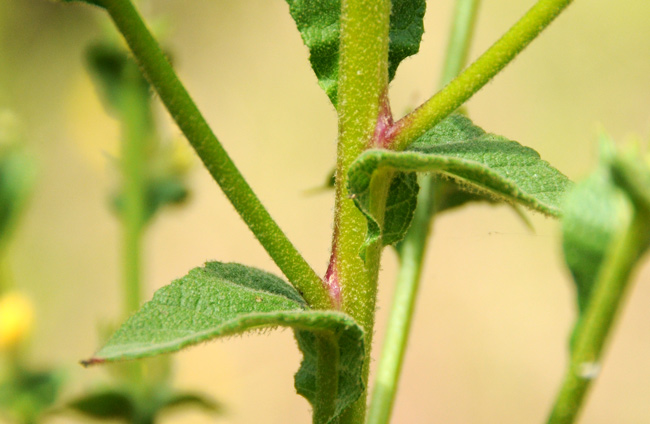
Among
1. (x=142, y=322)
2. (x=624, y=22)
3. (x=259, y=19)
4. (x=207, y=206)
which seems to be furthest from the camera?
(x=259, y=19)

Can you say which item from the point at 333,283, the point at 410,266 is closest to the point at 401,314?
the point at 410,266

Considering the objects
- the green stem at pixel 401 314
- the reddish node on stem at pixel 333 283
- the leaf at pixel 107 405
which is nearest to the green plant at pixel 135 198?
the leaf at pixel 107 405

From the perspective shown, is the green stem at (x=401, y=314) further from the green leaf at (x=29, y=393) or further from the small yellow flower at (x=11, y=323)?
the small yellow flower at (x=11, y=323)

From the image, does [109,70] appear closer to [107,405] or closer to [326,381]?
[107,405]

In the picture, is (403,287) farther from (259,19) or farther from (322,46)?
(259,19)

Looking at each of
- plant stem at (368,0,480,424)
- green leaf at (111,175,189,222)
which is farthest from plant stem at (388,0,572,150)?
green leaf at (111,175,189,222)

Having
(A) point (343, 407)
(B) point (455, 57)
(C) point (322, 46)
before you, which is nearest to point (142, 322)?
(A) point (343, 407)

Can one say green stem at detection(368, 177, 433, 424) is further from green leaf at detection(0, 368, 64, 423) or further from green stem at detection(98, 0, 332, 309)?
green leaf at detection(0, 368, 64, 423)
